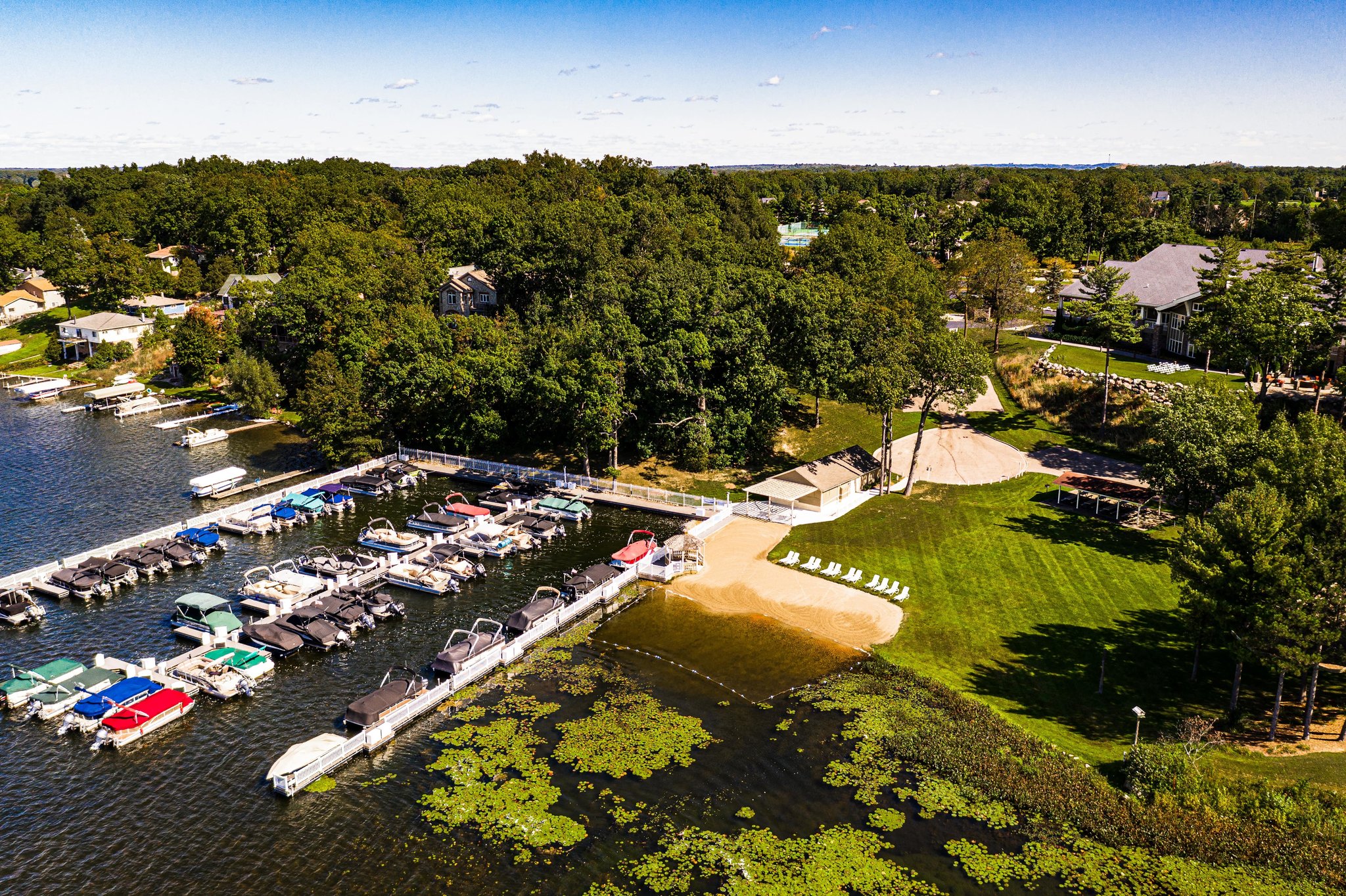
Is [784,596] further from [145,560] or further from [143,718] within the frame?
[145,560]

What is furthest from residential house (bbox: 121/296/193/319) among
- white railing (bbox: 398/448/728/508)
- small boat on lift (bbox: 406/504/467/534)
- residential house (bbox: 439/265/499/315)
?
small boat on lift (bbox: 406/504/467/534)

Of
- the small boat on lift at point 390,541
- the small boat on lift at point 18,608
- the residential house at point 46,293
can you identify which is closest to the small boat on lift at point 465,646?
the small boat on lift at point 390,541

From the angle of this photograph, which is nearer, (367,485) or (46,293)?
(367,485)

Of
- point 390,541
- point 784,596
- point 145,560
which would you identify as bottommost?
point 784,596

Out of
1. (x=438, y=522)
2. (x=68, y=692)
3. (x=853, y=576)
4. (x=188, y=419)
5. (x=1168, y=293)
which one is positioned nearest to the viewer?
(x=68, y=692)

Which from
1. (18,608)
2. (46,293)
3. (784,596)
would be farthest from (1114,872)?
(46,293)

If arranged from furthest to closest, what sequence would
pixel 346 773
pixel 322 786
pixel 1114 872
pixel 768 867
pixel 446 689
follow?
pixel 446 689 < pixel 346 773 < pixel 322 786 < pixel 768 867 < pixel 1114 872

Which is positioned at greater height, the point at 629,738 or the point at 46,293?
the point at 46,293
